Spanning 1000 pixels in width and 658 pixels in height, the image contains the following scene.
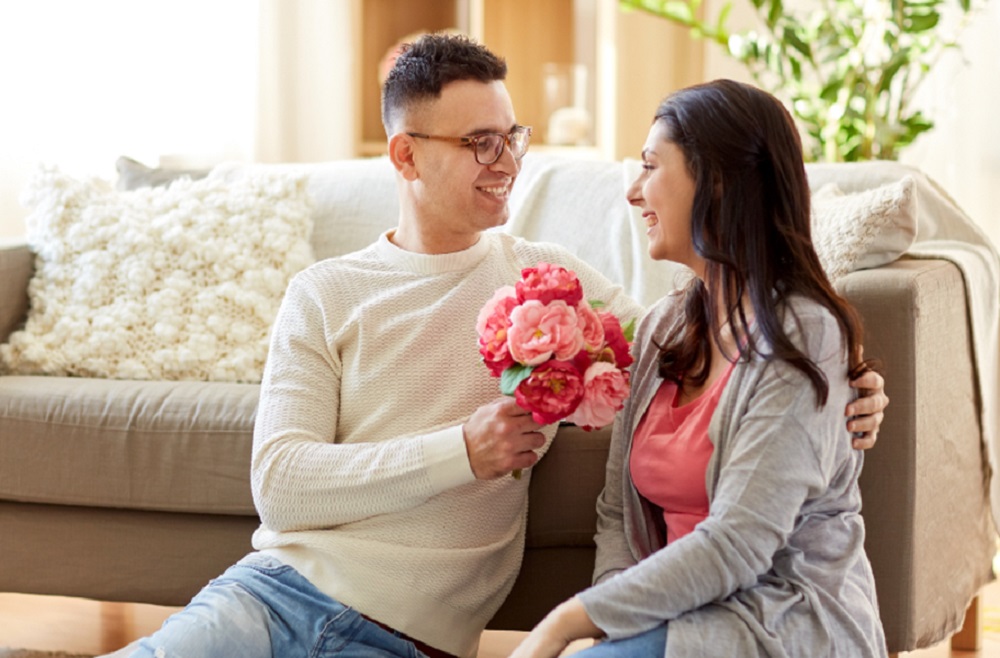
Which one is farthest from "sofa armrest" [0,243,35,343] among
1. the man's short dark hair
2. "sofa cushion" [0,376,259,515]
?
the man's short dark hair

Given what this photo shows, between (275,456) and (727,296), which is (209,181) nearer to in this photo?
(275,456)

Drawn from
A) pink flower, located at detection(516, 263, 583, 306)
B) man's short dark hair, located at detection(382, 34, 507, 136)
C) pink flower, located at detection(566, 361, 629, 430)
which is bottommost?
pink flower, located at detection(566, 361, 629, 430)

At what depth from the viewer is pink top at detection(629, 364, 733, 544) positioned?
1.47 m

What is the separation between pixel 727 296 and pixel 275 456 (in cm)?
66

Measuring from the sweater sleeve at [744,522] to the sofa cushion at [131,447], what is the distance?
3.16 feet

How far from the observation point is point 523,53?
14.2 ft

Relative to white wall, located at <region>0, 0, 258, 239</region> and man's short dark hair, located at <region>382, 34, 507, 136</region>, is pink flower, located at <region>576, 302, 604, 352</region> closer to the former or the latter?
man's short dark hair, located at <region>382, 34, 507, 136</region>

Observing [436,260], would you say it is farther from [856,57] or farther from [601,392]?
[856,57]

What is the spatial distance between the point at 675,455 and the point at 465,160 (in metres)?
0.58

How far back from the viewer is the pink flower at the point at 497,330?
55.5 inches

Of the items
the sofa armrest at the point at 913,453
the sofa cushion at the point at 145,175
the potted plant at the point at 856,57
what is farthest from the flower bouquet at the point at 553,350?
the potted plant at the point at 856,57

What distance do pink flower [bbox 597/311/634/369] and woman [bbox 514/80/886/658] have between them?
114 mm

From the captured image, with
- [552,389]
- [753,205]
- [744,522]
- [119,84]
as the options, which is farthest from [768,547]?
[119,84]

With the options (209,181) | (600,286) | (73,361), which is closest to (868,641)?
(600,286)
